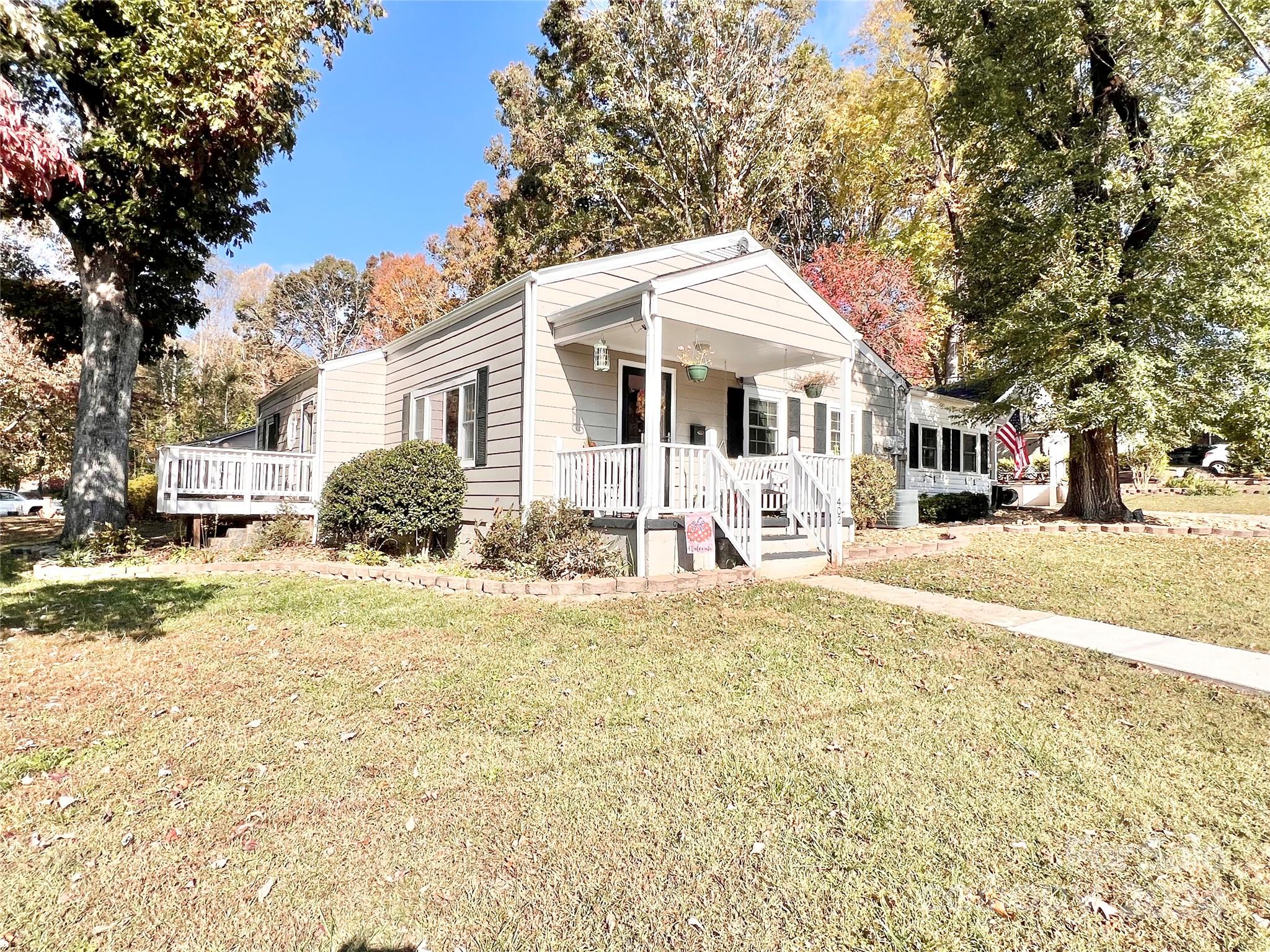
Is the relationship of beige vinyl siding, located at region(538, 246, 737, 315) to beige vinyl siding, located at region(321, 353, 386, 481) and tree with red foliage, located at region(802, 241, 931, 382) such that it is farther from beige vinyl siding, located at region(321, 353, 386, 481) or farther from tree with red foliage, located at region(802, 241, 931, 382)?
tree with red foliage, located at region(802, 241, 931, 382)

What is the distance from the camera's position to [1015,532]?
35.7 ft

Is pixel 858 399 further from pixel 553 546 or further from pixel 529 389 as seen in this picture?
A: pixel 553 546

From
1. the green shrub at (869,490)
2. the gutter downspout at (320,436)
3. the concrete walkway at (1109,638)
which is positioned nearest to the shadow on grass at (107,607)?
the gutter downspout at (320,436)

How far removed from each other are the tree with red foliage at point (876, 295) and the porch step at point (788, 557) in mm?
12713

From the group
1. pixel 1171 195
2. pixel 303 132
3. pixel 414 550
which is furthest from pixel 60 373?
pixel 1171 195

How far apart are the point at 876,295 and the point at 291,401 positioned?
659 inches

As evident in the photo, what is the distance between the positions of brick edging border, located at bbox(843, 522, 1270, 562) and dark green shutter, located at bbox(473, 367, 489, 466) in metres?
5.55

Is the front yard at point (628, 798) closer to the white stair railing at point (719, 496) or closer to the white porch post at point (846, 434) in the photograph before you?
the white stair railing at point (719, 496)

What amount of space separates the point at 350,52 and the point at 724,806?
14790 millimetres

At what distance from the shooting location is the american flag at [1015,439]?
17234mm

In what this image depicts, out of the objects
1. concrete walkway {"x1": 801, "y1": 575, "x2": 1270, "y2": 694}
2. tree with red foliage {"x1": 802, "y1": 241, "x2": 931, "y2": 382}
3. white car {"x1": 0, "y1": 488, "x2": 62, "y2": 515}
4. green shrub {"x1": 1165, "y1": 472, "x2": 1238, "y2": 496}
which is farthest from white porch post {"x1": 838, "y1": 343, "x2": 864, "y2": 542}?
white car {"x1": 0, "y1": 488, "x2": 62, "y2": 515}

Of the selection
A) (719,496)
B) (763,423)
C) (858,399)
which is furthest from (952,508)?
(719,496)

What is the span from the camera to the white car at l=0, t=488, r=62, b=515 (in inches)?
935

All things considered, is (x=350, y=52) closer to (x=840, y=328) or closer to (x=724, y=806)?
(x=840, y=328)
